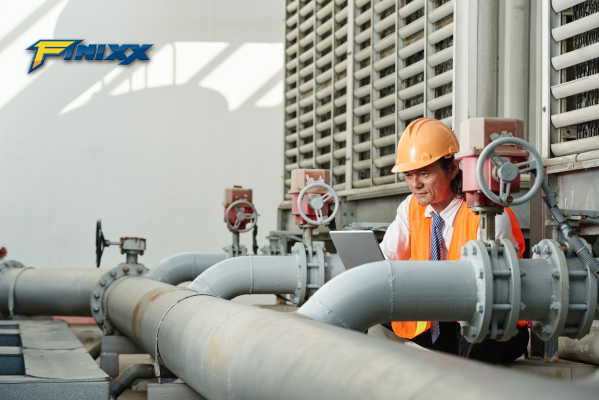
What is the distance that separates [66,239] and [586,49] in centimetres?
551

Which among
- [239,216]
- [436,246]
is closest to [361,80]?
[239,216]

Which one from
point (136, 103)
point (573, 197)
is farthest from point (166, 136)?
point (573, 197)

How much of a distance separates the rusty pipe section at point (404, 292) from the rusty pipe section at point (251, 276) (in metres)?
1.32

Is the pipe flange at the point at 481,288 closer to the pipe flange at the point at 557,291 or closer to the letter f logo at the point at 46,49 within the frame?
the pipe flange at the point at 557,291

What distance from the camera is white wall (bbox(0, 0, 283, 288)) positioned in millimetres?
6539

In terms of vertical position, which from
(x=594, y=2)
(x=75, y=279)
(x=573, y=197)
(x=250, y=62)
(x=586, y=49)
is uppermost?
(x=250, y=62)

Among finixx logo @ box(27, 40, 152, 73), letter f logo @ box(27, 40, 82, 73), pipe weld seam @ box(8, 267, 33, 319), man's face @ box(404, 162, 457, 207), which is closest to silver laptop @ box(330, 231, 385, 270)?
man's face @ box(404, 162, 457, 207)

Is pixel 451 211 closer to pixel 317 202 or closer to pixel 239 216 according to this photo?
pixel 317 202

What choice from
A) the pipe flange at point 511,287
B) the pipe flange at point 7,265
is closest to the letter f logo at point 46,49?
the pipe flange at point 7,265

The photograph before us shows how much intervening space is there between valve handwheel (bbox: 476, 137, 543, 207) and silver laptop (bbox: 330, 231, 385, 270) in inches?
19.2

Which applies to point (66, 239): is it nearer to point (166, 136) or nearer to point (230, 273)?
point (166, 136)

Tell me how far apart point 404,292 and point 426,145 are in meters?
0.82

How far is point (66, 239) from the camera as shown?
6551mm

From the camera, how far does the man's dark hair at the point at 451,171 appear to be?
2.42 meters
